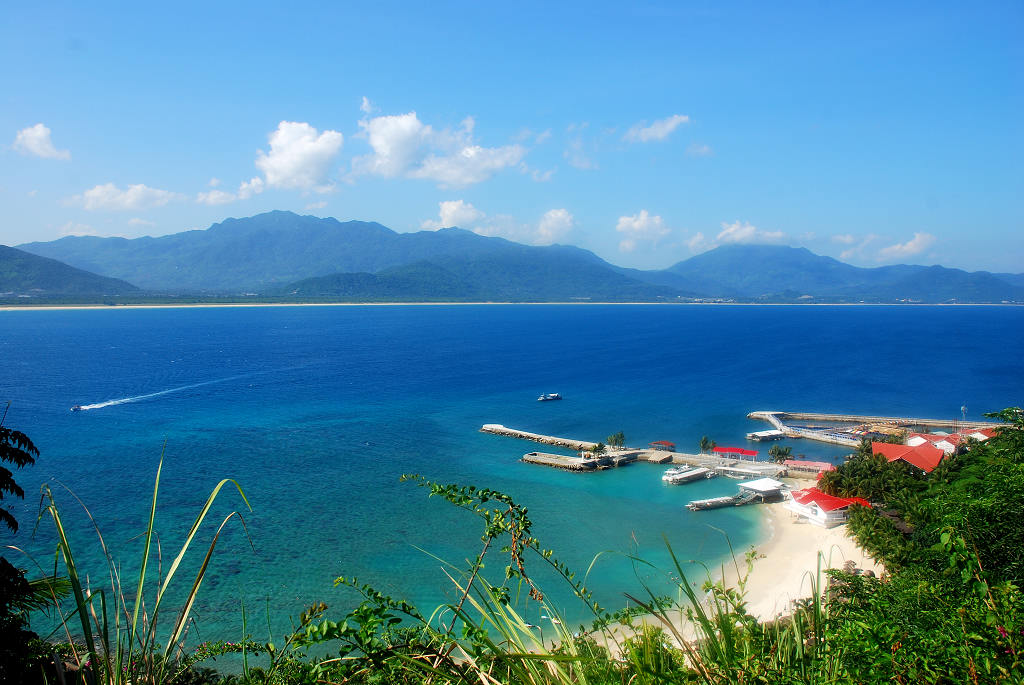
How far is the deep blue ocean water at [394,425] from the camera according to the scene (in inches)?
891

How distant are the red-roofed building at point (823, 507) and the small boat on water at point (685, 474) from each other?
6393mm

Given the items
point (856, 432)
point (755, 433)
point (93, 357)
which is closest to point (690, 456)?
point (755, 433)

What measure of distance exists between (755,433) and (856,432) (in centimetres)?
735

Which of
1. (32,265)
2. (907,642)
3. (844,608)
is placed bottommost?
(844,608)

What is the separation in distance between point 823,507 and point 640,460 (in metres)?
13.0

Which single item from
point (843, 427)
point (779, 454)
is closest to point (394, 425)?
point (779, 454)

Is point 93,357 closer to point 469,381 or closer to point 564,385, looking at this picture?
point 469,381

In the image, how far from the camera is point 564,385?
6256cm

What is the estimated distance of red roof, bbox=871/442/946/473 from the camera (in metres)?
28.1

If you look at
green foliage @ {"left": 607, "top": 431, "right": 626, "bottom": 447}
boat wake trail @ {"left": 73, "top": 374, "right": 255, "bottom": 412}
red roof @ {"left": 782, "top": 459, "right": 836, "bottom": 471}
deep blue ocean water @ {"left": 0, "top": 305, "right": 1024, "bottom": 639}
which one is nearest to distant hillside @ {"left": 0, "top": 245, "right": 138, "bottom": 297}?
deep blue ocean water @ {"left": 0, "top": 305, "right": 1024, "bottom": 639}

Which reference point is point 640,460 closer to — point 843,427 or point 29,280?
point 843,427

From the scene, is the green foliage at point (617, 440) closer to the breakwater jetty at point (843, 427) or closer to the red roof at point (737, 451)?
the red roof at point (737, 451)

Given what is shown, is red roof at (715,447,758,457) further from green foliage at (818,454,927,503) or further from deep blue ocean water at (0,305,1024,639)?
green foliage at (818,454,927,503)

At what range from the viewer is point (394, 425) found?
43969 millimetres
